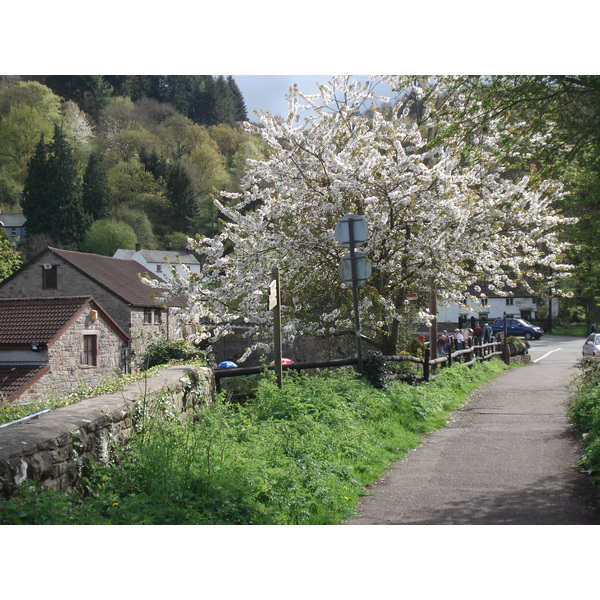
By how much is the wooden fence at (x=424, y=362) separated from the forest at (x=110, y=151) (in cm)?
272

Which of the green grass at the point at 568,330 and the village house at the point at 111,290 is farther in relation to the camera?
the green grass at the point at 568,330

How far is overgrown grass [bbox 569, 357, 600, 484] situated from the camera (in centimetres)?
596

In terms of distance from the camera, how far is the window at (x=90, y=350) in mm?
14770

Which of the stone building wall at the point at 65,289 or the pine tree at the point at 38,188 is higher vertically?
the pine tree at the point at 38,188

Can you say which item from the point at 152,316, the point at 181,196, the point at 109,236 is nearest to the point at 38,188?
the point at 109,236

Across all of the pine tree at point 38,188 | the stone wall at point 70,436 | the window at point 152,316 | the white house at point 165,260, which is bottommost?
the stone wall at point 70,436

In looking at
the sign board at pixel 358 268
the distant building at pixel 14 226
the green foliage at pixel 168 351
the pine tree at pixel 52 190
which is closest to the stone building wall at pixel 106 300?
the green foliage at pixel 168 351

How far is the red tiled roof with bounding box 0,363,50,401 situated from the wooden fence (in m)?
5.85

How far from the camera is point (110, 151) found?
868cm

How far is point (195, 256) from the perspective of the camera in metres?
13.1

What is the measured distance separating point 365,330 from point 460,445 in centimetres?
531

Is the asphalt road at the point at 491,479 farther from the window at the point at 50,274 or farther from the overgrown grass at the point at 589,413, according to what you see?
the window at the point at 50,274

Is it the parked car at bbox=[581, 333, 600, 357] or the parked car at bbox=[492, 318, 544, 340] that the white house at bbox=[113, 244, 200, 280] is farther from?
the parked car at bbox=[492, 318, 544, 340]

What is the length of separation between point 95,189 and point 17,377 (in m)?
6.17
